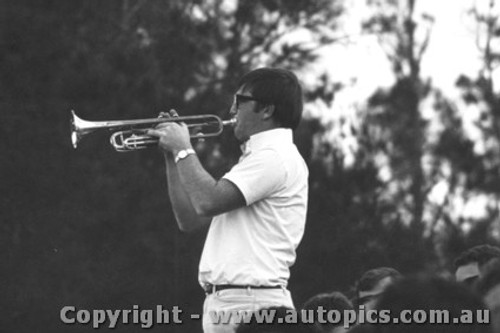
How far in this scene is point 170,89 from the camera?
24219 millimetres

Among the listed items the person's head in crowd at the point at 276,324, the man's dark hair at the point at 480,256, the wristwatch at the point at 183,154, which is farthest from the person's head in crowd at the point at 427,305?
the man's dark hair at the point at 480,256

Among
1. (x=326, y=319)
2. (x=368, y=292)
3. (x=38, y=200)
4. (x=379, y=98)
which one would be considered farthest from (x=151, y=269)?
(x=326, y=319)

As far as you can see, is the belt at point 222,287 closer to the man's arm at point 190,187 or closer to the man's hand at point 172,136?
the man's arm at point 190,187

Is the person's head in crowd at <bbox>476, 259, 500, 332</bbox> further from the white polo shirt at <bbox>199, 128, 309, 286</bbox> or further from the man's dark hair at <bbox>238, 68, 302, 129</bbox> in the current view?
the man's dark hair at <bbox>238, 68, 302, 129</bbox>

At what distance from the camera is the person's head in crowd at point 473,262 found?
7.58 m

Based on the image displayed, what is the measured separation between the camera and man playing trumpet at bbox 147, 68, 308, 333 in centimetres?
618

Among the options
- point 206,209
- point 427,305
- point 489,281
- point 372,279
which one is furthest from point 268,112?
point 427,305

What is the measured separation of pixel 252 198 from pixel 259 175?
11 cm

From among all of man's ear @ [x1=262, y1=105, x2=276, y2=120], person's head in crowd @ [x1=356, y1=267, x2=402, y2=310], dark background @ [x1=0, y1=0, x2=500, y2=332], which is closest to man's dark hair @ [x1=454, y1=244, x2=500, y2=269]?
person's head in crowd @ [x1=356, y1=267, x2=402, y2=310]

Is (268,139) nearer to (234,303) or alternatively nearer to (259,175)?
(259,175)

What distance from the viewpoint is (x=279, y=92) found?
651 centimetres

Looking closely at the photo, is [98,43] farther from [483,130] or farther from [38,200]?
[483,130]

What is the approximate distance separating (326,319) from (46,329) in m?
14.8

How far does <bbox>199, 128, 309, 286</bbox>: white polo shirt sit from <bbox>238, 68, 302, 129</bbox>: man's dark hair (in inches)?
3.2
